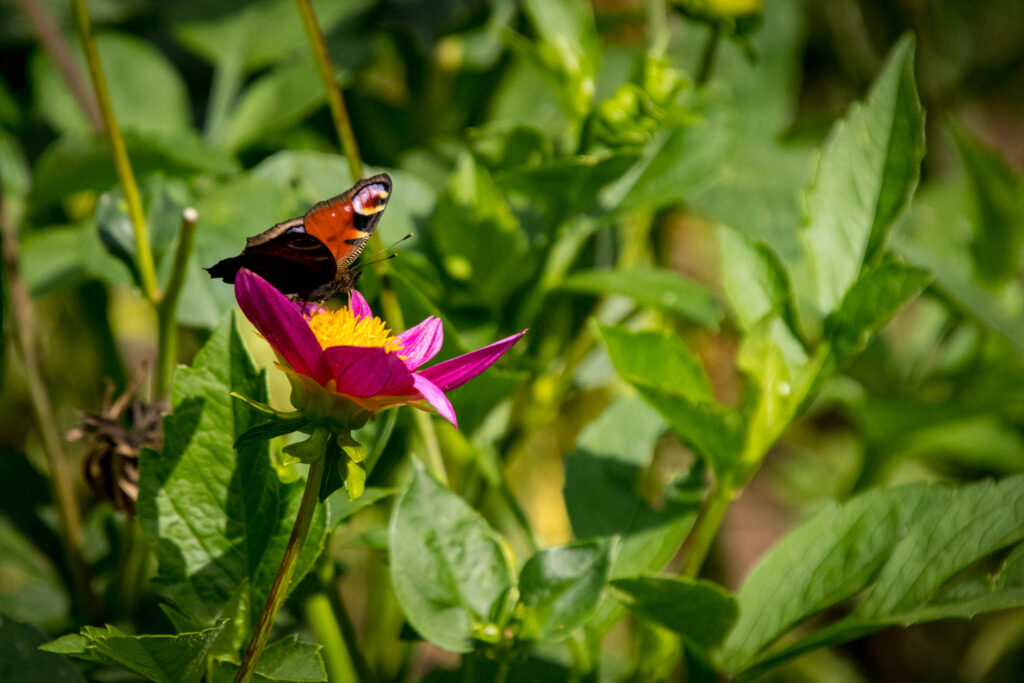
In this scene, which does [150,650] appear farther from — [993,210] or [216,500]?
[993,210]

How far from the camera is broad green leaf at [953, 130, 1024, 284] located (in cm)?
55

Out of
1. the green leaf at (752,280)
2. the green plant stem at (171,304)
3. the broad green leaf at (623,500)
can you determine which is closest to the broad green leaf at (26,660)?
the green plant stem at (171,304)

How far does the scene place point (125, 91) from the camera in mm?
556

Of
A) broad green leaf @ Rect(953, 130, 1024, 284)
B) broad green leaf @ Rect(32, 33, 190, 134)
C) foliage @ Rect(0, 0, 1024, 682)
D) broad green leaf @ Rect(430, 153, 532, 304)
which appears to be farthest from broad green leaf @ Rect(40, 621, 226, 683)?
broad green leaf @ Rect(953, 130, 1024, 284)

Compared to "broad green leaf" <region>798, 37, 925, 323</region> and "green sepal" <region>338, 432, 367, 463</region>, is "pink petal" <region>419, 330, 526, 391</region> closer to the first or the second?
"green sepal" <region>338, 432, 367, 463</region>

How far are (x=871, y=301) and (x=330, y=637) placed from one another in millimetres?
277

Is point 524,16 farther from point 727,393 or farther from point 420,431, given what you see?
point 727,393

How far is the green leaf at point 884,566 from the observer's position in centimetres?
32

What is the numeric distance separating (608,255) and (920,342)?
1.14 ft

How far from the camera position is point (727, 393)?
1108 millimetres

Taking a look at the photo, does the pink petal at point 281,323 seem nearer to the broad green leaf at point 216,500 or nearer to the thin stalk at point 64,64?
the broad green leaf at point 216,500

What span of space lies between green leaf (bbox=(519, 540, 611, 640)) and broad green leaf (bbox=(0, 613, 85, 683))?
0.55 feet

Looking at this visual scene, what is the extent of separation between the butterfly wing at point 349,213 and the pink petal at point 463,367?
5 centimetres

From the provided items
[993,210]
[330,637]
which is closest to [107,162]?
[330,637]
